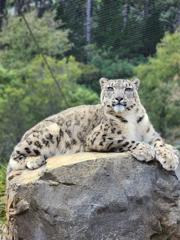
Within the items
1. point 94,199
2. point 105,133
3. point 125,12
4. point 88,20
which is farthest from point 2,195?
point 88,20

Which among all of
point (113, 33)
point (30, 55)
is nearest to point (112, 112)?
point (113, 33)

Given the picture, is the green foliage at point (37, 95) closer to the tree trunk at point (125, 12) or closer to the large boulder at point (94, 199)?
the tree trunk at point (125, 12)

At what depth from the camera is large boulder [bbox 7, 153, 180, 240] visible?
5680 mm

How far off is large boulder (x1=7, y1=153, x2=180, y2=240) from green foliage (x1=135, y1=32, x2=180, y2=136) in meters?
10.9

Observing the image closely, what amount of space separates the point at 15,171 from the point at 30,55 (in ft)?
48.5

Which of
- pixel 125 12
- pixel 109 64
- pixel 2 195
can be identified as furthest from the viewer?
pixel 109 64

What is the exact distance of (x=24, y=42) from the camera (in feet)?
69.4

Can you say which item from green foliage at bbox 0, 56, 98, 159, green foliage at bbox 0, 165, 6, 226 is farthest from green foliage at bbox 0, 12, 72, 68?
Result: green foliage at bbox 0, 165, 6, 226

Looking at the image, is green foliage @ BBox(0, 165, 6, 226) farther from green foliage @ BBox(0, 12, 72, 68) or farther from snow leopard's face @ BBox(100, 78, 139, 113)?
green foliage @ BBox(0, 12, 72, 68)

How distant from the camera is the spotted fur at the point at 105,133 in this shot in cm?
592

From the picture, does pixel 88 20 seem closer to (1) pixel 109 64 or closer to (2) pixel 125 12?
(2) pixel 125 12

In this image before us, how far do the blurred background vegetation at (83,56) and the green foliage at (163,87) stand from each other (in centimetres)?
2

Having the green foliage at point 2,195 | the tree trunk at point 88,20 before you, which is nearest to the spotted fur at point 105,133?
the green foliage at point 2,195

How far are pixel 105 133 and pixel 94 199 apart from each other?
2.23 feet
